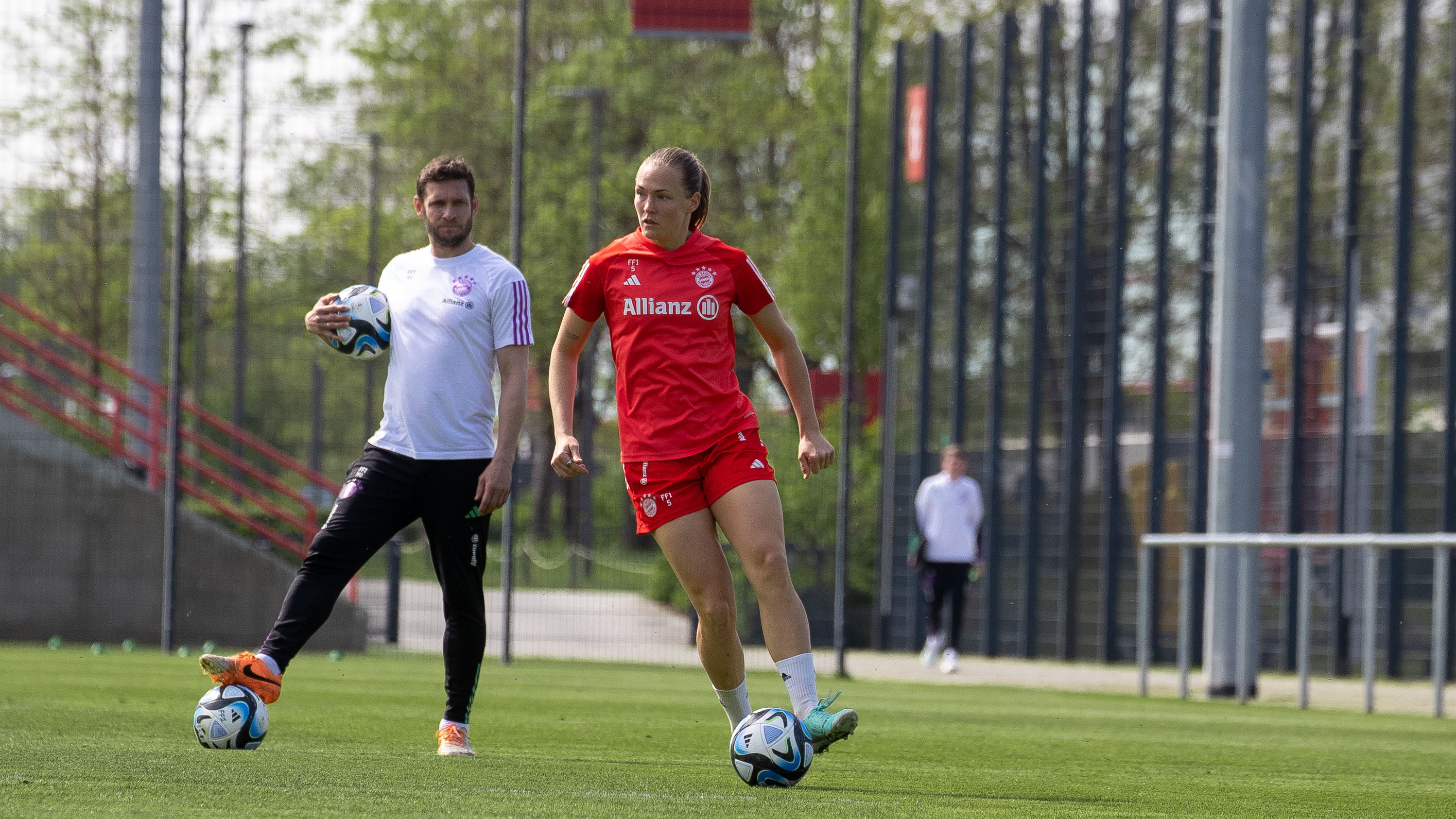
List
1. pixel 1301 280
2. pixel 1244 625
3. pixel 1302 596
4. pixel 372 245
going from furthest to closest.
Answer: pixel 1301 280 < pixel 372 245 < pixel 1244 625 < pixel 1302 596

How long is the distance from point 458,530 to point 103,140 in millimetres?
10672

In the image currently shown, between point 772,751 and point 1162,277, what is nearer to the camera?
point 772,751

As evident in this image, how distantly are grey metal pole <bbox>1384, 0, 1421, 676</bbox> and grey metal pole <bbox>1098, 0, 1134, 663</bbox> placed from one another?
3.10 m

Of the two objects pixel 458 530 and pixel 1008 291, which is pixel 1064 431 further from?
pixel 458 530

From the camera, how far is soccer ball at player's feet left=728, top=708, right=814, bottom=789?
209 inches

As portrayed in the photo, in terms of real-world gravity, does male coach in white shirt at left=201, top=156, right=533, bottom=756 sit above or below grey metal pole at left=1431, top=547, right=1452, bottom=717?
above

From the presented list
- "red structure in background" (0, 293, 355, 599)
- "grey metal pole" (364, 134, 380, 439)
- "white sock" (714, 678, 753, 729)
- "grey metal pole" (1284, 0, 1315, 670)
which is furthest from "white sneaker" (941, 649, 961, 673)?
"white sock" (714, 678, 753, 729)

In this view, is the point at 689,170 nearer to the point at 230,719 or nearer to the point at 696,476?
the point at 696,476

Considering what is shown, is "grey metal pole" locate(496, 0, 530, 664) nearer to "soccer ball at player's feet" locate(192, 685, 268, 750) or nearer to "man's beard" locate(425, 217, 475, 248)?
"man's beard" locate(425, 217, 475, 248)

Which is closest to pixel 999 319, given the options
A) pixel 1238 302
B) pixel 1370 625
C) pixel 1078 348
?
pixel 1078 348

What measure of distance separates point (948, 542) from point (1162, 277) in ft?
13.9

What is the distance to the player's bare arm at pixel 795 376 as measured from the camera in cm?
573

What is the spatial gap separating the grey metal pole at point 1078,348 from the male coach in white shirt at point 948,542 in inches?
122

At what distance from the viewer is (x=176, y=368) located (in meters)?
13.6
